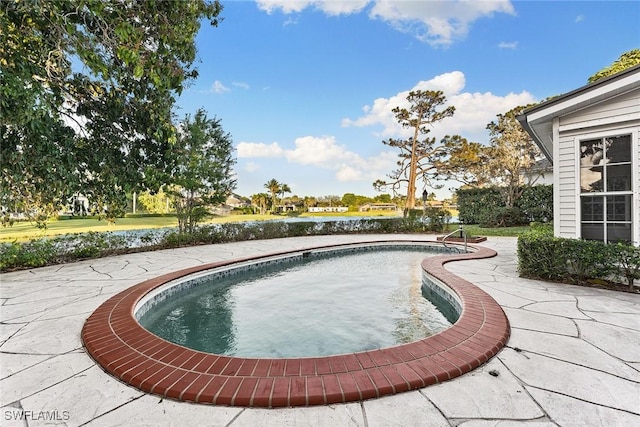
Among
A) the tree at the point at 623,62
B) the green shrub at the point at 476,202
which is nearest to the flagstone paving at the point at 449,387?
the green shrub at the point at 476,202

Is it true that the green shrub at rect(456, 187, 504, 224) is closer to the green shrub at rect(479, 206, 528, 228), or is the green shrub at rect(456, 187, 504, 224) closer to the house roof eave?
the green shrub at rect(479, 206, 528, 228)

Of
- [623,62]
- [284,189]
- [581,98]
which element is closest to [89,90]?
[581,98]

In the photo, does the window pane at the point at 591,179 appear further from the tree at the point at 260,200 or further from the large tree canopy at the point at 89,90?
the tree at the point at 260,200

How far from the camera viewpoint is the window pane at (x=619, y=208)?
4492 millimetres

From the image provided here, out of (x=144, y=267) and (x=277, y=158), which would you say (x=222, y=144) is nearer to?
(x=144, y=267)

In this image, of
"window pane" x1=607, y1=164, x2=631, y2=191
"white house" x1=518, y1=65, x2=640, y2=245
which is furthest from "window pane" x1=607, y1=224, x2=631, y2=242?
"window pane" x1=607, y1=164, x2=631, y2=191

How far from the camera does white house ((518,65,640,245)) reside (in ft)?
14.3

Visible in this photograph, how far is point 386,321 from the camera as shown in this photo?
4.03 meters

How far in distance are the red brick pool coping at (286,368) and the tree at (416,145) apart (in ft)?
56.8

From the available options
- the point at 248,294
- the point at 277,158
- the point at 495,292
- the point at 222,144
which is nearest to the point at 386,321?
the point at 495,292

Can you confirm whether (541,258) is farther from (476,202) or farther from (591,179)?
(476,202)

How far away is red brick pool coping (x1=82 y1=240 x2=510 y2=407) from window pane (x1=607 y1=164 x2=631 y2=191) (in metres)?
3.39

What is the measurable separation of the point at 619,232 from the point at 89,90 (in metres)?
9.89

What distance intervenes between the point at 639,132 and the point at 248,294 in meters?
6.75
